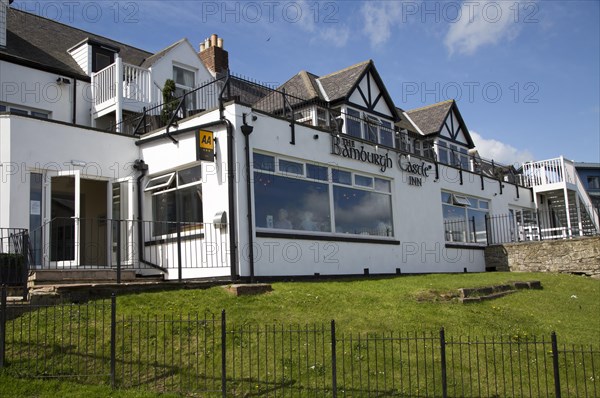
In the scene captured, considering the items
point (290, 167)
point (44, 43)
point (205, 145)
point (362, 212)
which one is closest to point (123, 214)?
point (205, 145)

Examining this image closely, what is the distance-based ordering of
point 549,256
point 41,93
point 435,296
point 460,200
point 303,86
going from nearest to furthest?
point 435,296, point 41,93, point 303,86, point 549,256, point 460,200

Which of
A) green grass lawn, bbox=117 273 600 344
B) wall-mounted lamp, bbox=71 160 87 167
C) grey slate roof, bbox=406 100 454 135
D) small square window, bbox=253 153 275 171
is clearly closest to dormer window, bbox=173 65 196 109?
wall-mounted lamp, bbox=71 160 87 167

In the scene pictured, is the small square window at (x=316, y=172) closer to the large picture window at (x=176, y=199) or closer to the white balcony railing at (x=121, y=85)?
the large picture window at (x=176, y=199)

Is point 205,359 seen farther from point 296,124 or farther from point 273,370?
point 296,124

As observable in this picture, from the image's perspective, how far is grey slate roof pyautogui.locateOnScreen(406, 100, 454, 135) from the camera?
27889 mm

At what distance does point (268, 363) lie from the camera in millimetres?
8836

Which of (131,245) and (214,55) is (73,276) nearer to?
(131,245)

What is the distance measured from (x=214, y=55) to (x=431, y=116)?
10.8 metres

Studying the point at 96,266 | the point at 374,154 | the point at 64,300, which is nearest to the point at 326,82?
the point at 374,154

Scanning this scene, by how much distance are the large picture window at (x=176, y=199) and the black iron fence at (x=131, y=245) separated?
3.9 inches

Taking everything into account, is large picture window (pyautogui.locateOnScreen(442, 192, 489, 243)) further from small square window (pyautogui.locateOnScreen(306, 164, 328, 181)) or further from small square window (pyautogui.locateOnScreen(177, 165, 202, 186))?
small square window (pyautogui.locateOnScreen(177, 165, 202, 186))

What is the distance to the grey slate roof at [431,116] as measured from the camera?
27.9 metres

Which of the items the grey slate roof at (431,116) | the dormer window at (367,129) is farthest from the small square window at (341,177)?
the grey slate roof at (431,116)

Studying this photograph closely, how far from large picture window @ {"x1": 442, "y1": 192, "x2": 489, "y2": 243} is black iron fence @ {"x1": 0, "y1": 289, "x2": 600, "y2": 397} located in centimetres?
1349
